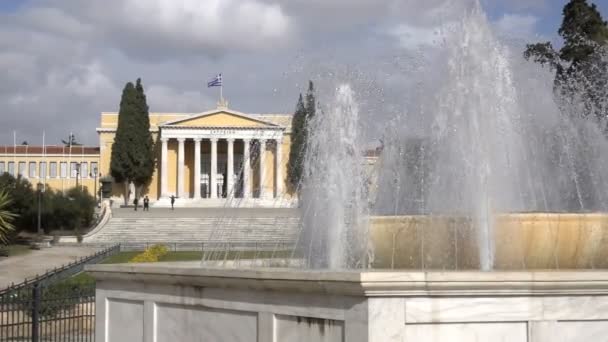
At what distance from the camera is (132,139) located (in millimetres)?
64312

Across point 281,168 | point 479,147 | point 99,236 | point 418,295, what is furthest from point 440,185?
point 281,168

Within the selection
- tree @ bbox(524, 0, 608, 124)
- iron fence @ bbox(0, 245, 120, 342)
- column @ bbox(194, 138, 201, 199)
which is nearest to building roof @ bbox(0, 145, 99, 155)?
column @ bbox(194, 138, 201, 199)

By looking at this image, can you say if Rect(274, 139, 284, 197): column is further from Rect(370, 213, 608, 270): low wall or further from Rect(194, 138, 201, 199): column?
Rect(370, 213, 608, 270): low wall

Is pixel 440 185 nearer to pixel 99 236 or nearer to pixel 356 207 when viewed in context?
pixel 356 207

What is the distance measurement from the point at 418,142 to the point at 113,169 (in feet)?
180

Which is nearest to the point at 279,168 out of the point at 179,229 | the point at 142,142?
the point at 142,142

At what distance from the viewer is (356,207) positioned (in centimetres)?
1068

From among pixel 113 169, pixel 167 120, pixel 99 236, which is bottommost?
pixel 99 236

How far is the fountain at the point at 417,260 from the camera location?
501 centimetres

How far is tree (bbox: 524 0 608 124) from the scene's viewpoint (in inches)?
1193

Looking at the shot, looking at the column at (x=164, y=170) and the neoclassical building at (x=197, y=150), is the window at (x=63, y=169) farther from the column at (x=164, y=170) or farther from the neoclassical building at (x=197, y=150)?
the column at (x=164, y=170)

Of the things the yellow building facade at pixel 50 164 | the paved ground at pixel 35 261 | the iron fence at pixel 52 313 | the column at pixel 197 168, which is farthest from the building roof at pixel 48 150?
the iron fence at pixel 52 313

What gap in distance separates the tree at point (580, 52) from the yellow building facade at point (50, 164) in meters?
51.4

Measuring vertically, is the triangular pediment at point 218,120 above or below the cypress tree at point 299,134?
above
